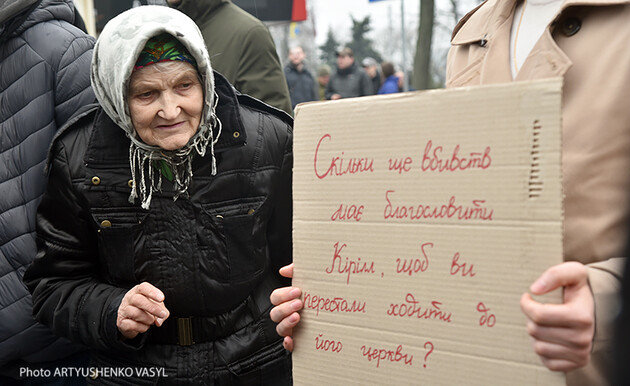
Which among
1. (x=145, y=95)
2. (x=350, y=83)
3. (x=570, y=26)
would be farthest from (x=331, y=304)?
(x=350, y=83)

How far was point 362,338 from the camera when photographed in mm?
1324

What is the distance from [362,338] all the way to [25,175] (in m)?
1.53

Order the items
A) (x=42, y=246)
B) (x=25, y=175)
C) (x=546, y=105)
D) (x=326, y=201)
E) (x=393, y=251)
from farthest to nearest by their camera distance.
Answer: (x=25, y=175)
(x=42, y=246)
(x=326, y=201)
(x=393, y=251)
(x=546, y=105)

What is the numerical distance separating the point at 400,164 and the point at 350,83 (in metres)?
10.2

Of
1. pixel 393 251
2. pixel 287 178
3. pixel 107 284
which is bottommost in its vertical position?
pixel 107 284

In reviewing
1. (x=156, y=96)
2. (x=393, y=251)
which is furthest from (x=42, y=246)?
(x=393, y=251)

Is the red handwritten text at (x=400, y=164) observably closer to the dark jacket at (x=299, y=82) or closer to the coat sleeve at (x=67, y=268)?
the coat sleeve at (x=67, y=268)

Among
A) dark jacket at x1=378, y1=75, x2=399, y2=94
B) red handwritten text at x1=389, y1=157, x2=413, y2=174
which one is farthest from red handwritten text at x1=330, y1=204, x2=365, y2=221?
dark jacket at x1=378, y1=75, x2=399, y2=94

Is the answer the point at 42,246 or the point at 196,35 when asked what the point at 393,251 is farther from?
the point at 42,246

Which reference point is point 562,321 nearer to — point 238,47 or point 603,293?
point 603,293

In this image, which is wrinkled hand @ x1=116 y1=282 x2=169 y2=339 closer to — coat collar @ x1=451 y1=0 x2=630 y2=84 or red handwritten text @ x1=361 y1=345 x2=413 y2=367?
red handwritten text @ x1=361 y1=345 x2=413 y2=367

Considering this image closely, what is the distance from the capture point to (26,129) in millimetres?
2271

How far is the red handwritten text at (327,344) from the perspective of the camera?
1.36 meters

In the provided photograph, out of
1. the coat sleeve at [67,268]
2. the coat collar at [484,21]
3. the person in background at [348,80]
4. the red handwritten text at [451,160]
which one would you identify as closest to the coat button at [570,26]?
the coat collar at [484,21]
